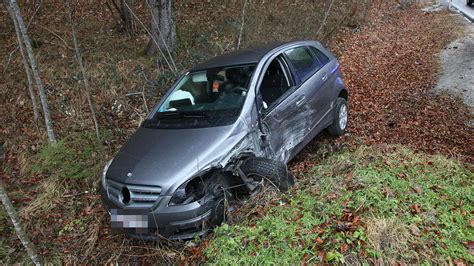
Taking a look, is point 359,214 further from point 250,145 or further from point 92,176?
point 92,176

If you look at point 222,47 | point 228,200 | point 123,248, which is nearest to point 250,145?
point 228,200

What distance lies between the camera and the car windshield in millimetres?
3635

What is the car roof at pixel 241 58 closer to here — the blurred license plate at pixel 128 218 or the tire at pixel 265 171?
the tire at pixel 265 171

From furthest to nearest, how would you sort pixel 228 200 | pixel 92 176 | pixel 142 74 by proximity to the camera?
pixel 142 74 < pixel 92 176 < pixel 228 200

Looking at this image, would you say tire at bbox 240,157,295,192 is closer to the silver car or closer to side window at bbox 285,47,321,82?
the silver car

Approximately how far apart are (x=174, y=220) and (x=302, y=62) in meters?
2.91

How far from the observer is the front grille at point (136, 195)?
9.52ft

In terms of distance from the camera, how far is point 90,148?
519 centimetres

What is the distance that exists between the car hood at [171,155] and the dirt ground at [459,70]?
4.24 metres

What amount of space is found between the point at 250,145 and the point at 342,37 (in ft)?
32.1

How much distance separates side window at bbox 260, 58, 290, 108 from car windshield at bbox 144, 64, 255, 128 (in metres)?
0.25

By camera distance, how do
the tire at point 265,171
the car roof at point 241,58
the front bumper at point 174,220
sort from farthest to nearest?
the car roof at point 241,58
the tire at point 265,171
the front bumper at point 174,220

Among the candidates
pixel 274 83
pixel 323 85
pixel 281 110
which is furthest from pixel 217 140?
pixel 323 85

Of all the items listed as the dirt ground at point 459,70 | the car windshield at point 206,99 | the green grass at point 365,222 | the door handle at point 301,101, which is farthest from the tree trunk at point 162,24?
the dirt ground at point 459,70
